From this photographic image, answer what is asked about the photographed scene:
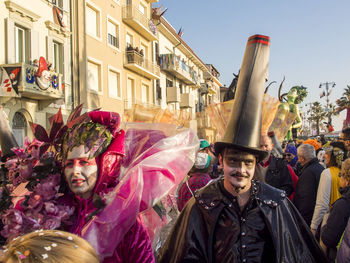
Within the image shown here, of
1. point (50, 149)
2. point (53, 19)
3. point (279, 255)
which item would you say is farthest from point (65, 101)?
point (279, 255)

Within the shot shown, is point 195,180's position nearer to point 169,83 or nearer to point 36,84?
point 36,84

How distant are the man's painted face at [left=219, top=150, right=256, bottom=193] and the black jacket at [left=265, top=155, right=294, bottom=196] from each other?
2.56 m

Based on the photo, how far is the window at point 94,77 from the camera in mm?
16484

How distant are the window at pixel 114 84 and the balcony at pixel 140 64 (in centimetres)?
112

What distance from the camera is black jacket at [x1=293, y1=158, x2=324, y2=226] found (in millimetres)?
4496

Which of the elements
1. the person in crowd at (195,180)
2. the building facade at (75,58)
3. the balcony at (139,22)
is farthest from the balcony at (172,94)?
the person in crowd at (195,180)

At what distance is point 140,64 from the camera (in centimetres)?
2150

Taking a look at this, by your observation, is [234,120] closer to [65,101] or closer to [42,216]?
[42,216]

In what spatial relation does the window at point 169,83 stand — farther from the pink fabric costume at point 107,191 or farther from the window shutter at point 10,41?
the pink fabric costume at point 107,191

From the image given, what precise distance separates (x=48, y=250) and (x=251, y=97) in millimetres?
1520

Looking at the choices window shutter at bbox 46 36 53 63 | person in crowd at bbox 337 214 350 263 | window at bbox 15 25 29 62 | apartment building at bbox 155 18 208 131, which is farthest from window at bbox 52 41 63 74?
person in crowd at bbox 337 214 350 263

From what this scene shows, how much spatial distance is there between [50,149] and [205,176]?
224cm

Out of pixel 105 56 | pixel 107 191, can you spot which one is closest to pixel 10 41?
pixel 105 56

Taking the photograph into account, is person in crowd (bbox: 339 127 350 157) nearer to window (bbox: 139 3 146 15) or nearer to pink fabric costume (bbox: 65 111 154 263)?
pink fabric costume (bbox: 65 111 154 263)
